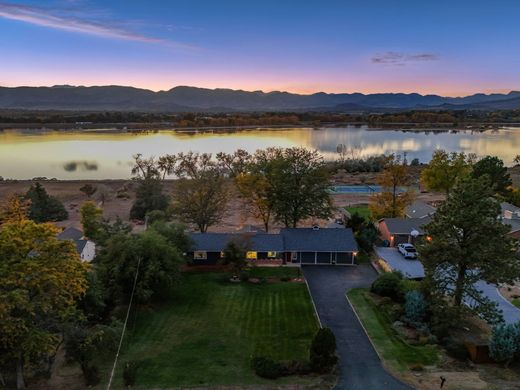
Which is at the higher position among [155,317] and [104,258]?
[104,258]

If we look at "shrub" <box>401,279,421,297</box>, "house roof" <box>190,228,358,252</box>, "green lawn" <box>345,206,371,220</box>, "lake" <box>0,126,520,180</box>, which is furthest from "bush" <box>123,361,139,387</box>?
"lake" <box>0,126,520,180</box>

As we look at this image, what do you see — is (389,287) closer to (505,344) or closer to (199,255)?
(505,344)

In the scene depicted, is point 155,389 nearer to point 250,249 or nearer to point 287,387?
point 287,387

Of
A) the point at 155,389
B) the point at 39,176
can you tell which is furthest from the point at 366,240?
the point at 39,176

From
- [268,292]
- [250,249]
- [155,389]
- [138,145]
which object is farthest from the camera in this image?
[138,145]

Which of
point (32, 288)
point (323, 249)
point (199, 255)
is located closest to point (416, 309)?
point (323, 249)
